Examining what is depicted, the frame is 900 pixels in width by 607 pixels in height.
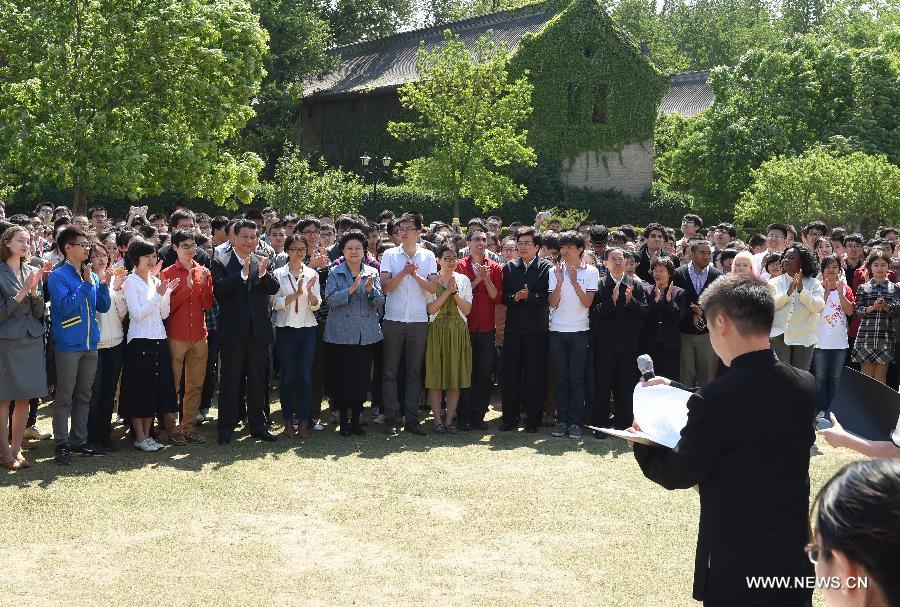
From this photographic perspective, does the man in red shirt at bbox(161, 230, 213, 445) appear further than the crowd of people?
Yes

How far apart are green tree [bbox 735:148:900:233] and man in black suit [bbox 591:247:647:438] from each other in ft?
60.1

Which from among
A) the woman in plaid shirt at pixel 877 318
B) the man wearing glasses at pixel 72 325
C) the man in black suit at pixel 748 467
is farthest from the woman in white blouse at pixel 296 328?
the man in black suit at pixel 748 467

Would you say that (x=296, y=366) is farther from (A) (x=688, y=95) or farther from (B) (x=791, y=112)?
(A) (x=688, y=95)

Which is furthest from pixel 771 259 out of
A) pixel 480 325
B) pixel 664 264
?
pixel 480 325

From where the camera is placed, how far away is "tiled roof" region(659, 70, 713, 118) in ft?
189

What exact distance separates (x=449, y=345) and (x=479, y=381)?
0.52 m

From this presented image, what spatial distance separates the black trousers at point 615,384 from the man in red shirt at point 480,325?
3.76 ft

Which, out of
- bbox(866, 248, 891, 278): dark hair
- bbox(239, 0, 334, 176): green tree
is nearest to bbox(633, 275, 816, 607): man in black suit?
bbox(866, 248, 891, 278): dark hair

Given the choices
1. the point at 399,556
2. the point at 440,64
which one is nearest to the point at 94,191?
the point at 440,64

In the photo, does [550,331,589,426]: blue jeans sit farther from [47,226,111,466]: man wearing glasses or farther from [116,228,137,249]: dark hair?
[116,228,137,249]: dark hair

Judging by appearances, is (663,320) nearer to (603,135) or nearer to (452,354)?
(452,354)

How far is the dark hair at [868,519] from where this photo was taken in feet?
5.58

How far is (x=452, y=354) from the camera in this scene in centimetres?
979

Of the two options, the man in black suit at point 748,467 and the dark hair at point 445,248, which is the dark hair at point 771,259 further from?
the man in black suit at point 748,467
